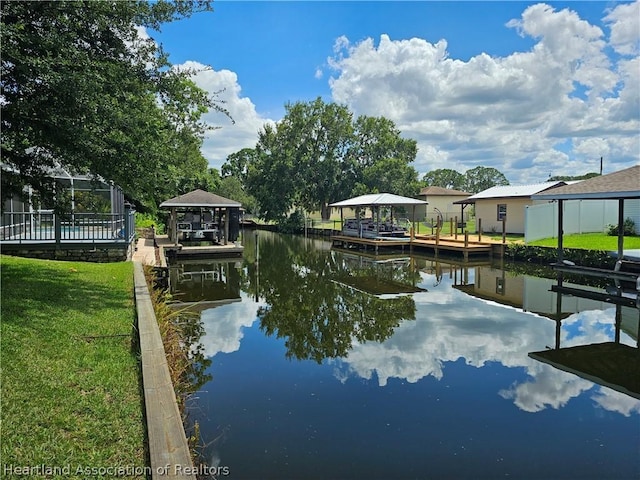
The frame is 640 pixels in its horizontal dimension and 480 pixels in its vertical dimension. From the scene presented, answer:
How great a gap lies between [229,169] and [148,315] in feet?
275

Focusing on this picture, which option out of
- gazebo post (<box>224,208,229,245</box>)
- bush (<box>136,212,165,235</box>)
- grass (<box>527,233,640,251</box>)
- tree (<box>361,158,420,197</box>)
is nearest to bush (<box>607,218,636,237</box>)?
grass (<box>527,233,640,251</box>)

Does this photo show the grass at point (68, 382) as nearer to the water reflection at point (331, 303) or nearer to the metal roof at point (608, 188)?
the water reflection at point (331, 303)

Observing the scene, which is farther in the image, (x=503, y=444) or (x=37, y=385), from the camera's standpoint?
(x=503, y=444)

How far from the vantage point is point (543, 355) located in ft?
25.7

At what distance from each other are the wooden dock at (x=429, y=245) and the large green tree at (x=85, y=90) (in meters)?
16.0

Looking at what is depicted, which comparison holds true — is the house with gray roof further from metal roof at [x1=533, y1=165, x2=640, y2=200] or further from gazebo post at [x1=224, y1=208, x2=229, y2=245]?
gazebo post at [x1=224, y1=208, x2=229, y2=245]

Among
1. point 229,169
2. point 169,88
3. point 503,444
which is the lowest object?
point 503,444

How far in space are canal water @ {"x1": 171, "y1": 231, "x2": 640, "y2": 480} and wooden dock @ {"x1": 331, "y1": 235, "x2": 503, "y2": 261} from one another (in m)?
8.77

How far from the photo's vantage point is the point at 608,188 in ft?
44.2

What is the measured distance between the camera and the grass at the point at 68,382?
3.37 metres

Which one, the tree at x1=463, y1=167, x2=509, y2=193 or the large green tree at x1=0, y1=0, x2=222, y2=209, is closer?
the large green tree at x1=0, y1=0, x2=222, y2=209

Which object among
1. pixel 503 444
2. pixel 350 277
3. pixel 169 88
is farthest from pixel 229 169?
pixel 503 444

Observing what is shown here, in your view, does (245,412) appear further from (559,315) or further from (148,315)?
(559,315)

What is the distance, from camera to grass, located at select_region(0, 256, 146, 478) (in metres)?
3.37
